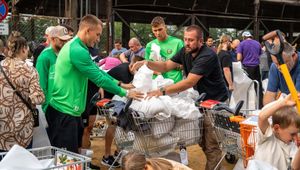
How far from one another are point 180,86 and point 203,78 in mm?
452

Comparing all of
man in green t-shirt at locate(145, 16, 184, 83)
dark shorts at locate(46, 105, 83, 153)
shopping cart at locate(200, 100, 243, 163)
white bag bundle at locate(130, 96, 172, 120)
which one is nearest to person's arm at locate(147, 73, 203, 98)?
white bag bundle at locate(130, 96, 172, 120)

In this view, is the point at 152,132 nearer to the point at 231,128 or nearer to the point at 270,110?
the point at 231,128

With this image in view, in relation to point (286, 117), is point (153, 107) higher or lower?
lower

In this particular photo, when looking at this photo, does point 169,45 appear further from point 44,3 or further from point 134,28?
point 44,3

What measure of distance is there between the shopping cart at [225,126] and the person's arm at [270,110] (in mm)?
586

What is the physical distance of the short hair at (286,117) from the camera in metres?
2.93

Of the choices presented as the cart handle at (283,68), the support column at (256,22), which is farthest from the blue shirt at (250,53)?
the cart handle at (283,68)

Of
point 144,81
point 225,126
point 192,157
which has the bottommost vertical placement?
point 192,157

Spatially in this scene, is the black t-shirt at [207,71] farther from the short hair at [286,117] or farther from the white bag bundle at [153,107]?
the short hair at [286,117]

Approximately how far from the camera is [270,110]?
2893mm

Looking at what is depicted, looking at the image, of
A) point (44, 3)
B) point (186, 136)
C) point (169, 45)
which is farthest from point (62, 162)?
point (44, 3)

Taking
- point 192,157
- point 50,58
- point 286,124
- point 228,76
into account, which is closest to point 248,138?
point 286,124

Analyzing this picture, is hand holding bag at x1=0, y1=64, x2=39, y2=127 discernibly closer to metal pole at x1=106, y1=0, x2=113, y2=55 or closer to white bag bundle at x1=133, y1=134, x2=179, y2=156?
white bag bundle at x1=133, y1=134, x2=179, y2=156

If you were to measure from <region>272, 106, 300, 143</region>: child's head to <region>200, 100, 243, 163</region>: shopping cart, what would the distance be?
0.61m
